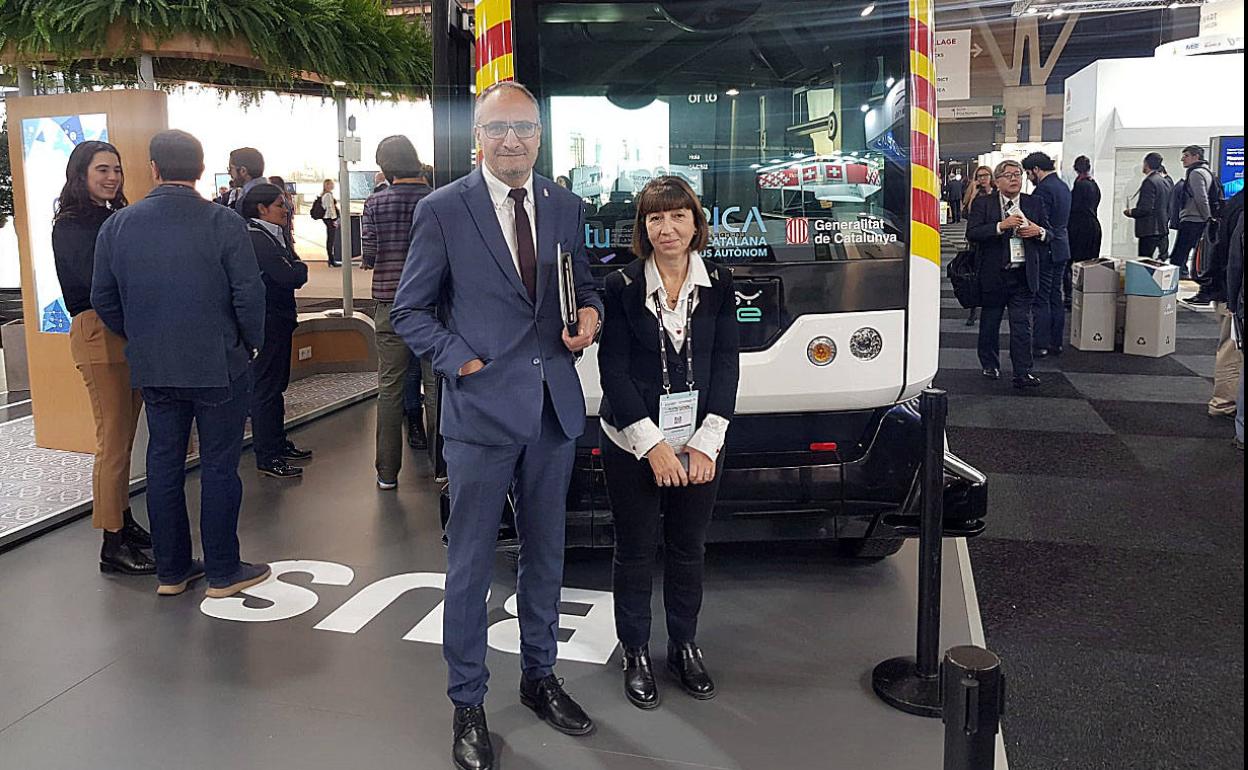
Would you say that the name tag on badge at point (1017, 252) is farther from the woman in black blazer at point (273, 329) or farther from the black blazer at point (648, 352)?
the black blazer at point (648, 352)

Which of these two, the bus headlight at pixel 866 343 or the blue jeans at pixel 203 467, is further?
the blue jeans at pixel 203 467

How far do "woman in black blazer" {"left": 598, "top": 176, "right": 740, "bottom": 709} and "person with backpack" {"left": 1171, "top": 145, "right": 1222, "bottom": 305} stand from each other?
10702mm

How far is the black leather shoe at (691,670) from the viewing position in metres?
2.90

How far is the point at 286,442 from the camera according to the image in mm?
5500

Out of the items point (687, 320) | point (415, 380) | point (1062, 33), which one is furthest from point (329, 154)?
point (1062, 33)

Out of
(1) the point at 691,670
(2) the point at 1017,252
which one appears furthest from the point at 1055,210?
(1) the point at 691,670

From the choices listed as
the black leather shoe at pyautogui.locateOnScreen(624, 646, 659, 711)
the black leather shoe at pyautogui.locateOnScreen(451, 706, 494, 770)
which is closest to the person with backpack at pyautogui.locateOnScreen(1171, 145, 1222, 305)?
the black leather shoe at pyautogui.locateOnScreen(624, 646, 659, 711)

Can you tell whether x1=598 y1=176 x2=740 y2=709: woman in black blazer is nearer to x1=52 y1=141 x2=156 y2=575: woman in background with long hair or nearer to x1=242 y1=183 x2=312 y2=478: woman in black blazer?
x1=52 y1=141 x2=156 y2=575: woman in background with long hair

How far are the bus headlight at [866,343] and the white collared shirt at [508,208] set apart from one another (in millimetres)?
1227

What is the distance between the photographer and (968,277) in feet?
23.6

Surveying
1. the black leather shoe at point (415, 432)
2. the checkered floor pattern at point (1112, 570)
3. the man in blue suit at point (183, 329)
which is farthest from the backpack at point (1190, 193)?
the man in blue suit at point (183, 329)

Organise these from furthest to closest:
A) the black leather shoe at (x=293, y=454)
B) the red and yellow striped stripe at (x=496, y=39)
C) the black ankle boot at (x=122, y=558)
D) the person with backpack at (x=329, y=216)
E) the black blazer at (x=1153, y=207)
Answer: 1. the black blazer at (x=1153, y=207)
2. the person with backpack at (x=329, y=216)
3. the black leather shoe at (x=293, y=454)
4. the black ankle boot at (x=122, y=558)
5. the red and yellow striped stripe at (x=496, y=39)

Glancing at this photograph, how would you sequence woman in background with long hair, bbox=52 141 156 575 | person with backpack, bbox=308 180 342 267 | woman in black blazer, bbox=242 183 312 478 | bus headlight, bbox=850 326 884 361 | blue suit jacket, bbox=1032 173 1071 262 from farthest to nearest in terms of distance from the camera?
person with backpack, bbox=308 180 342 267
blue suit jacket, bbox=1032 173 1071 262
woman in black blazer, bbox=242 183 312 478
woman in background with long hair, bbox=52 141 156 575
bus headlight, bbox=850 326 884 361

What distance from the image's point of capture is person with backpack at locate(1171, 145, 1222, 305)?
38.7 ft
